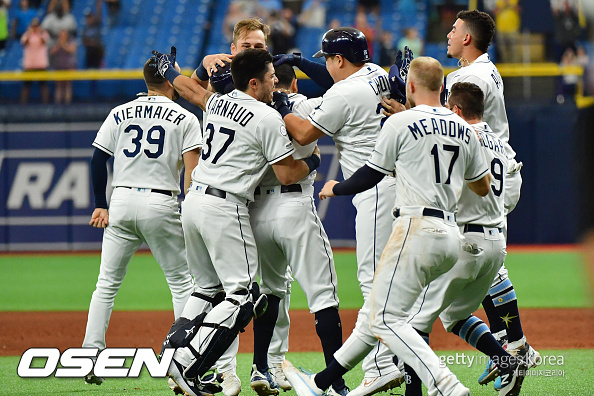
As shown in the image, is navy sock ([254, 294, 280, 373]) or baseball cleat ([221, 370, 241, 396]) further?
navy sock ([254, 294, 280, 373])

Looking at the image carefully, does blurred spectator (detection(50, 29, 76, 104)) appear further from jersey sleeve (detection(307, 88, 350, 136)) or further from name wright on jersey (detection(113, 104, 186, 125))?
jersey sleeve (detection(307, 88, 350, 136))

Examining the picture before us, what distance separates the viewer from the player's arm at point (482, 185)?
4186mm

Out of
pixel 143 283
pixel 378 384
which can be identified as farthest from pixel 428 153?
pixel 143 283

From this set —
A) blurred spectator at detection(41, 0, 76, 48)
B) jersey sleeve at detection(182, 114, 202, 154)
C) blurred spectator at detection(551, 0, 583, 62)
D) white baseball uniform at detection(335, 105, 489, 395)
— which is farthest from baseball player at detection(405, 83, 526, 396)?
blurred spectator at detection(41, 0, 76, 48)

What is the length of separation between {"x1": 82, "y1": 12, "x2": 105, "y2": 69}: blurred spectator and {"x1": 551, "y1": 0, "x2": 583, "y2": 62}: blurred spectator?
353 inches

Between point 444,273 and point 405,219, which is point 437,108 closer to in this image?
point 405,219

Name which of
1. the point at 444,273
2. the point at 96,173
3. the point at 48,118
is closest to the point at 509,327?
the point at 444,273

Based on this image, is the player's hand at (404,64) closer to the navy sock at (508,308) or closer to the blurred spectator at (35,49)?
the navy sock at (508,308)

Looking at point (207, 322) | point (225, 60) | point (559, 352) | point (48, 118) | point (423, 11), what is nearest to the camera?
point (207, 322)

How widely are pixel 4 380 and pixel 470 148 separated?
11.5ft

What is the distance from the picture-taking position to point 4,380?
526 centimetres

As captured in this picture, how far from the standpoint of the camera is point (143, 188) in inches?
206

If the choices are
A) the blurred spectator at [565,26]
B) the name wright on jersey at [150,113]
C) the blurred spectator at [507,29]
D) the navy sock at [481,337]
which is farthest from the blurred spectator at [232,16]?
the navy sock at [481,337]

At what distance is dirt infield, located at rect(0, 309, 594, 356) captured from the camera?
6859mm
